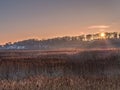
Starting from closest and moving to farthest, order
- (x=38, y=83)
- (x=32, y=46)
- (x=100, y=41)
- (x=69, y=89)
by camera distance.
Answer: (x=69, y=89), (x=38, y=83), (x=100, y=41), (x=32, y=46)

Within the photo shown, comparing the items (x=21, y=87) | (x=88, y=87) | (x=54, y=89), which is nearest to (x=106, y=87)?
(x=88, y=87)

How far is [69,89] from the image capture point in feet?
72.5

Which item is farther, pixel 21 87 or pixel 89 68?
pixel 89 68

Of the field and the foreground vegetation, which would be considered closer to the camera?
the foreground vegetation

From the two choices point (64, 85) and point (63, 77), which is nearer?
point (64, 85)

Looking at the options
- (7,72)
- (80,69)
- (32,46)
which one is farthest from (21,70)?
(32,46)

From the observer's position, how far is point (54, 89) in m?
22.1

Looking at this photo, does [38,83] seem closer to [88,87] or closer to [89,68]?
[88,87]

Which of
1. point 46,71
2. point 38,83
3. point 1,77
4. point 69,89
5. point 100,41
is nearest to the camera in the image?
point 69,89

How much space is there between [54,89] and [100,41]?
418ft

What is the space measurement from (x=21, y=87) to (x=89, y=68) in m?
10.7

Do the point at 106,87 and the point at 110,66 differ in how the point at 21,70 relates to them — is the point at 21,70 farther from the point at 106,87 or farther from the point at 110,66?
the point at 106,87

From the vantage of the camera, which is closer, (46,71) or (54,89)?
(54,89)

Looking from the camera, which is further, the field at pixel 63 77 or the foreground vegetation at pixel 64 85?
the field at pixel 63 77
